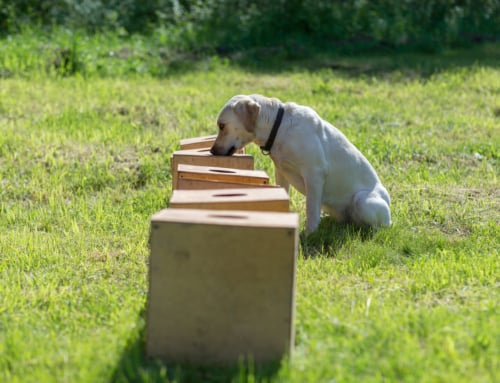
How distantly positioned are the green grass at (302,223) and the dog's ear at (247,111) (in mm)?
1024

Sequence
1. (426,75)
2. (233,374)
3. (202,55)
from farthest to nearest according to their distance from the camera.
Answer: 1. (202,55)
2. (426,75)
3. (233,374)

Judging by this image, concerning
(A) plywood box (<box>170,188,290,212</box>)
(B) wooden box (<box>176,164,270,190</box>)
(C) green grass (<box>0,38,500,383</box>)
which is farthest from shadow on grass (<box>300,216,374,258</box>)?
(A) plywood box (<box>170,188,290,212</box>)

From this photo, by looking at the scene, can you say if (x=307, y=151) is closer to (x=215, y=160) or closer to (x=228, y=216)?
(x=215, y=160)

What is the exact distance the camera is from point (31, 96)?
33.9 feet

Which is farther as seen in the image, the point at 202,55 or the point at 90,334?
the point at 202,55

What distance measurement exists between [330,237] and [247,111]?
3.86 feet

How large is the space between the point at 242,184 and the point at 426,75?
860cm

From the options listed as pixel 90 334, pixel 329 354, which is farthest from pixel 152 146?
pixel 329 354

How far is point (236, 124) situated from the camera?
18.9ft

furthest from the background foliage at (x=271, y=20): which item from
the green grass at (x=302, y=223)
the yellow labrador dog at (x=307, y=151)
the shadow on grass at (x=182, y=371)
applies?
the shadow on grass at (x=182, y=371)

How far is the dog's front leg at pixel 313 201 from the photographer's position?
230 inches

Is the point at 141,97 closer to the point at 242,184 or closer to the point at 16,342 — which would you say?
the point at 242,184

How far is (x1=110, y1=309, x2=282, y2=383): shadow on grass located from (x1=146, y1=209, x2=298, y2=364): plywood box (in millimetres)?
49

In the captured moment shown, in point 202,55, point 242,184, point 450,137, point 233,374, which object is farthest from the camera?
point 202,55
